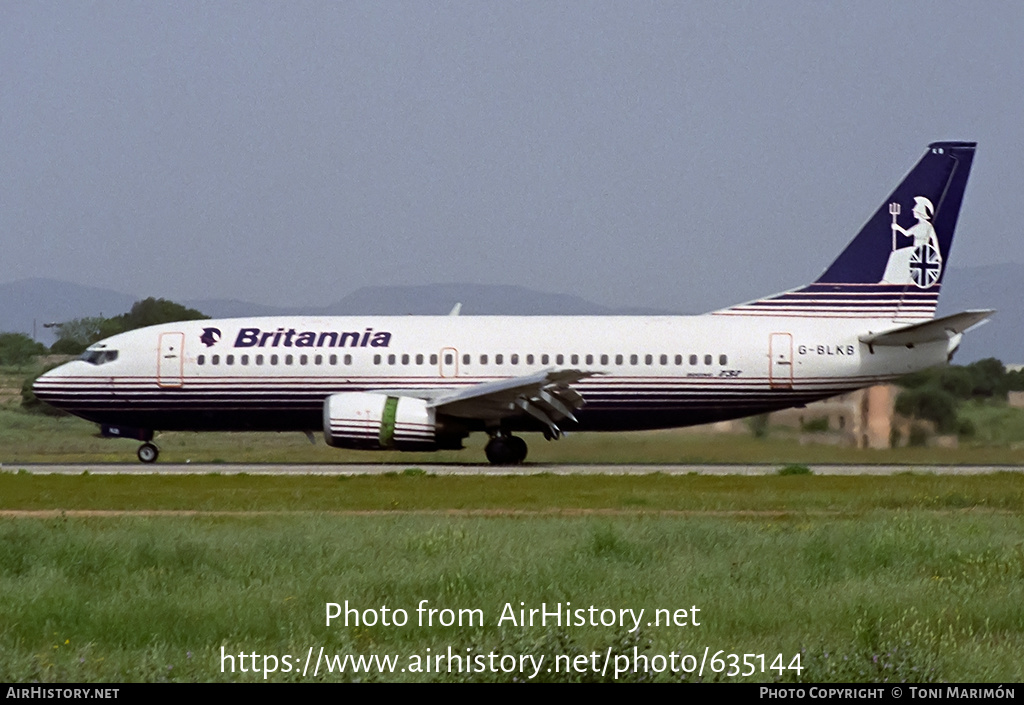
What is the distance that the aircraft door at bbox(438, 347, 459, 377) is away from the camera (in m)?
32.9

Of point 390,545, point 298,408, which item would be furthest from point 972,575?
point 298,408

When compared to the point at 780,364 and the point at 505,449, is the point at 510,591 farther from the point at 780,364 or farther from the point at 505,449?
the point at 780,364

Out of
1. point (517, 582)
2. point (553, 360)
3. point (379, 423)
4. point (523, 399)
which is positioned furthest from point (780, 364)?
point (517, 582)

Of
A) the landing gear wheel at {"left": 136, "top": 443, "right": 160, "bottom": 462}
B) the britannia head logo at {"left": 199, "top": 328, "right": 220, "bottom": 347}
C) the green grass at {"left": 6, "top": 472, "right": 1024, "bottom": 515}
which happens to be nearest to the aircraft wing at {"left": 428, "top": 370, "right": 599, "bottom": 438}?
the green grass at {"left": 6, "top": 472, "right": 1024, "bottom": 515}

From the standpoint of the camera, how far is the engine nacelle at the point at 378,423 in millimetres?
31188

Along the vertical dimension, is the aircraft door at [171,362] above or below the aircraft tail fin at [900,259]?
below

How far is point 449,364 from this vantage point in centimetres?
3294

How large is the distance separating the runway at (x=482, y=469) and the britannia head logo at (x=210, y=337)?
9.11 ft

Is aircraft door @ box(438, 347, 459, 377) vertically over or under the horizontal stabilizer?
under

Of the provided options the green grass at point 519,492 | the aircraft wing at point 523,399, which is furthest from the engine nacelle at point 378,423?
the green grass at point 519,492

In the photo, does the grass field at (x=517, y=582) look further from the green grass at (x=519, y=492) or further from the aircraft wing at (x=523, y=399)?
the aircraft wing at (x=523, y=399)

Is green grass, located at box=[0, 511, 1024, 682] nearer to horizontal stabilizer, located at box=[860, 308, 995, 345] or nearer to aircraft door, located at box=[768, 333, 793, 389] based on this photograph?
horizontal stabilizer, located at box=[860, 308, 995, 345]

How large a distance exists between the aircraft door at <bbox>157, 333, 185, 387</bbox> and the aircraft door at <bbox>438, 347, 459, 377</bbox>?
5.92 metres
